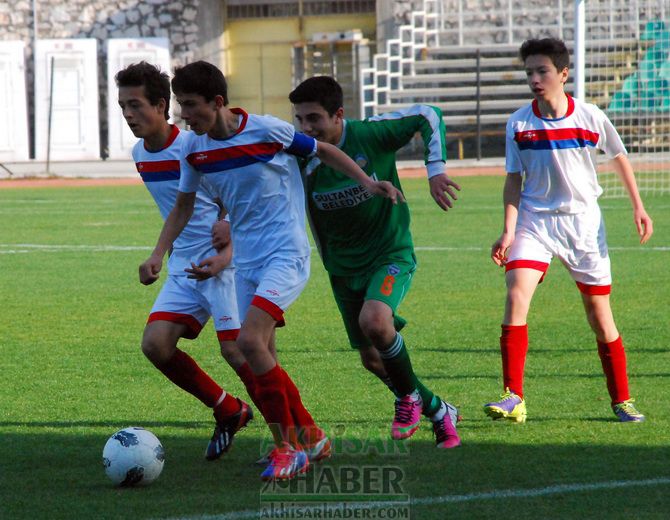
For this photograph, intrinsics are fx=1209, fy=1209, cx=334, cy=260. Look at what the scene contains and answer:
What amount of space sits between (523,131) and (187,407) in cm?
228

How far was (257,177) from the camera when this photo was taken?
514cm

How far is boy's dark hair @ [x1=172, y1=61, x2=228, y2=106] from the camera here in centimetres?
503

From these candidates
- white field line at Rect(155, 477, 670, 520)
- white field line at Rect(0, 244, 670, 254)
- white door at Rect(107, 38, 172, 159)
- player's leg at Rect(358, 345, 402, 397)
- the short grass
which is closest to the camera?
white field line at Rect(155, 477, 670, 520)

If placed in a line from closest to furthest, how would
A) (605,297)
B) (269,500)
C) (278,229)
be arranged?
(269,500)
(278,229)
(605,297)

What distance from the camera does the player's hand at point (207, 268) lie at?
17.1ft

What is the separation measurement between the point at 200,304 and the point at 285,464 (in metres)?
1.03

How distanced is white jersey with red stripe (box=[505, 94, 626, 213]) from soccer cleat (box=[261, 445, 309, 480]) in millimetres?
1973

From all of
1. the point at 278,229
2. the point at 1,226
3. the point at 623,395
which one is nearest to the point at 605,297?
the point at 623,395

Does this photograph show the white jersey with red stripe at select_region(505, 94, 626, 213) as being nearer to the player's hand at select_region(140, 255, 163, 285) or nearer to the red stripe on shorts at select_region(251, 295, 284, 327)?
the red stripe on shorts at select_region(251, 295, 284, 327)

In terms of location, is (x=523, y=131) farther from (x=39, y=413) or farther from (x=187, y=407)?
(x=39, y=413)

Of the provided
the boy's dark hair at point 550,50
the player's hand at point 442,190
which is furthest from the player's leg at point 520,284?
the player's hand at point 442,190

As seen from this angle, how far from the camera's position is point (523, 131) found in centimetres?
613

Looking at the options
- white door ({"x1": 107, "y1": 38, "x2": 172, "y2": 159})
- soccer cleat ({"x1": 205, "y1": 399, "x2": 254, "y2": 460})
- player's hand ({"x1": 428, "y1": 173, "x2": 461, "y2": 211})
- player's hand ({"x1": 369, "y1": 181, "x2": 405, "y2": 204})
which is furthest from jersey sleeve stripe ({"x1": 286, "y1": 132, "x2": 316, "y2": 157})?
white door ({"x1": 107, "y1": 38, "x2": 172, "y2": 159})

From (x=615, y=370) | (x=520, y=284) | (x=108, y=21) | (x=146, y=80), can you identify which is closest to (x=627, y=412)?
(x=615, y=370)
